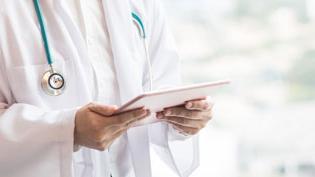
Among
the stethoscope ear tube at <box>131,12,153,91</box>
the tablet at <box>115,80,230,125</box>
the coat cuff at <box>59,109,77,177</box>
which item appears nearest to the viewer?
the tablet at <box>115,80,230,125</box>

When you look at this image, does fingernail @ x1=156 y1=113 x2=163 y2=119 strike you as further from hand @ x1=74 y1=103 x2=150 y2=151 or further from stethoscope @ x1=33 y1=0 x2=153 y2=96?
stethoscope @ x1=33 y1=0 x2=153 y2=96

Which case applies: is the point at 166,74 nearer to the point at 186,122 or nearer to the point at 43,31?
the point at 186,122

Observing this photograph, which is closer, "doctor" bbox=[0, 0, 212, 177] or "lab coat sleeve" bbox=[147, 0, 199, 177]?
"doctor" bbox=[0, 0, 212, 177]

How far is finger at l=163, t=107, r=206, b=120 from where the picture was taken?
3.28 feet

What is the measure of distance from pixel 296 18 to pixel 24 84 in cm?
143

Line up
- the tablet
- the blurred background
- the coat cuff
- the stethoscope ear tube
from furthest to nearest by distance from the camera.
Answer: the blurred background, the stethoscope ear tube, the coat cuff, the tablet

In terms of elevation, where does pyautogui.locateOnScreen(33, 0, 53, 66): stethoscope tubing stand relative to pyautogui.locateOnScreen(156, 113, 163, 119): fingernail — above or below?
above

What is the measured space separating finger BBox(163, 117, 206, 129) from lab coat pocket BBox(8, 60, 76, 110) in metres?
0.23

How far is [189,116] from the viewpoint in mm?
→ 1055

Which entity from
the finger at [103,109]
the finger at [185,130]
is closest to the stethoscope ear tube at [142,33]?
the finger at [185,130]

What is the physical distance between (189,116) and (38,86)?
34cm

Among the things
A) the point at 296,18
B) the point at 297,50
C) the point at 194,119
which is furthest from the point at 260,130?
the point at 194,119

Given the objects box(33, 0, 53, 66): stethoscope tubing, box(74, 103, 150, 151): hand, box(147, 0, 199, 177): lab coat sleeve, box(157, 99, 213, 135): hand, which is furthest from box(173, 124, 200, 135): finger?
box(33, 0, 53, 66): stethoscope tubing

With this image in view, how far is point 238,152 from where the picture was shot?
211cm
